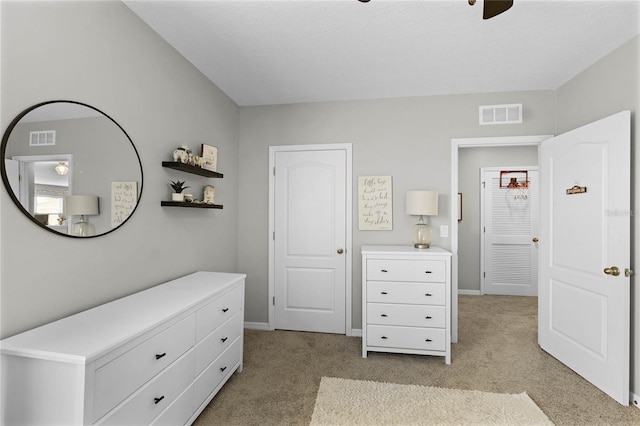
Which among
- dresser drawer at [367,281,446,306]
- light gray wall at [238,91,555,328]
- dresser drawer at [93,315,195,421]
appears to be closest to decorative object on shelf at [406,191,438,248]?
light gray wall at [238,91,555,328]

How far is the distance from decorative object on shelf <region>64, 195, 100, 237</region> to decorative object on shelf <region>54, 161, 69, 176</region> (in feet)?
0.39

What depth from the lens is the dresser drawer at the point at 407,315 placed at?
2674 mm

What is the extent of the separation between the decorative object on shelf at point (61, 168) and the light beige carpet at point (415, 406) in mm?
1957

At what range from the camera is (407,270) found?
2.71 meters

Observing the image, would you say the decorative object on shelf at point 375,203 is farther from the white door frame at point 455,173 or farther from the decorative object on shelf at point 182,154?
the decorative object on shelf at point 182,154

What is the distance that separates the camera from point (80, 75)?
5.19 ft

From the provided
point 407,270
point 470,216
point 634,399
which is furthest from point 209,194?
point 470,216

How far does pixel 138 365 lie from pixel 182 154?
145cm

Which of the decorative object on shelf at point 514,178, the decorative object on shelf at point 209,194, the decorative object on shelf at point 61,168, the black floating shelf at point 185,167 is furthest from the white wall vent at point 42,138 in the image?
the decorative object on shelf at point 514,178

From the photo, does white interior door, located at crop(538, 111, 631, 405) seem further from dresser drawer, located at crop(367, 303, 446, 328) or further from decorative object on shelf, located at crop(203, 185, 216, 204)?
decorative object on shelf, located at crop(203, 185, 216, 204)

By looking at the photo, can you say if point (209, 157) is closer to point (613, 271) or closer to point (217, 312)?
point (217, 312)

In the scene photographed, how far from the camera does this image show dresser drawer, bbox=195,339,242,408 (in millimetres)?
1887

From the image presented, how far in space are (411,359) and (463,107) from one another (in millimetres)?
2530

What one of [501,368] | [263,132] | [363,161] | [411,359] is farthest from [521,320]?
[263,132]
